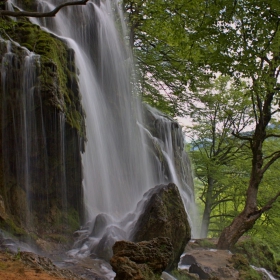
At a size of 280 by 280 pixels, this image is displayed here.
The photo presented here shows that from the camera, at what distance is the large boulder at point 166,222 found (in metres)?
7.54

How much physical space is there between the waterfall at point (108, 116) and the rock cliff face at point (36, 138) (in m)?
0.45

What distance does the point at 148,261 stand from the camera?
5094 mm

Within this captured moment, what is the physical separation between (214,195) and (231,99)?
6.45 meters

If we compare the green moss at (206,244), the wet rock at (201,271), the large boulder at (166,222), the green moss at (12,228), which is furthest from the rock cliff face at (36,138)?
the green moss at (206,244)

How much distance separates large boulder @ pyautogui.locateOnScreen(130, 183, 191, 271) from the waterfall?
279 cm

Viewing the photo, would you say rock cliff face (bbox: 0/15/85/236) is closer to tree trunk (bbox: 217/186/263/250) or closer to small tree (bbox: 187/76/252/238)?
tree trunk (bbox: 217/186/263/250)

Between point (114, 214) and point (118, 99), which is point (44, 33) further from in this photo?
point (114, 214)

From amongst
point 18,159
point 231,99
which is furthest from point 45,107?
point 231,99

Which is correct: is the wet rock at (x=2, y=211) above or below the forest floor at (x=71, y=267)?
above

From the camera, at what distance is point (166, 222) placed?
7648 mm

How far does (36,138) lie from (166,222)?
13.6 feet

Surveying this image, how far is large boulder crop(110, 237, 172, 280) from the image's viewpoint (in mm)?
4441

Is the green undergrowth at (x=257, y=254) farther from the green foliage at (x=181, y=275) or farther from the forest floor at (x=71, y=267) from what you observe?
the green foliage at (x=181, y=275)

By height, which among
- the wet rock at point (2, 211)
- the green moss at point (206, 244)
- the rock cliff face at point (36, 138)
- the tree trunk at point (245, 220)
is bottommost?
the green moss at point (206, 244)
